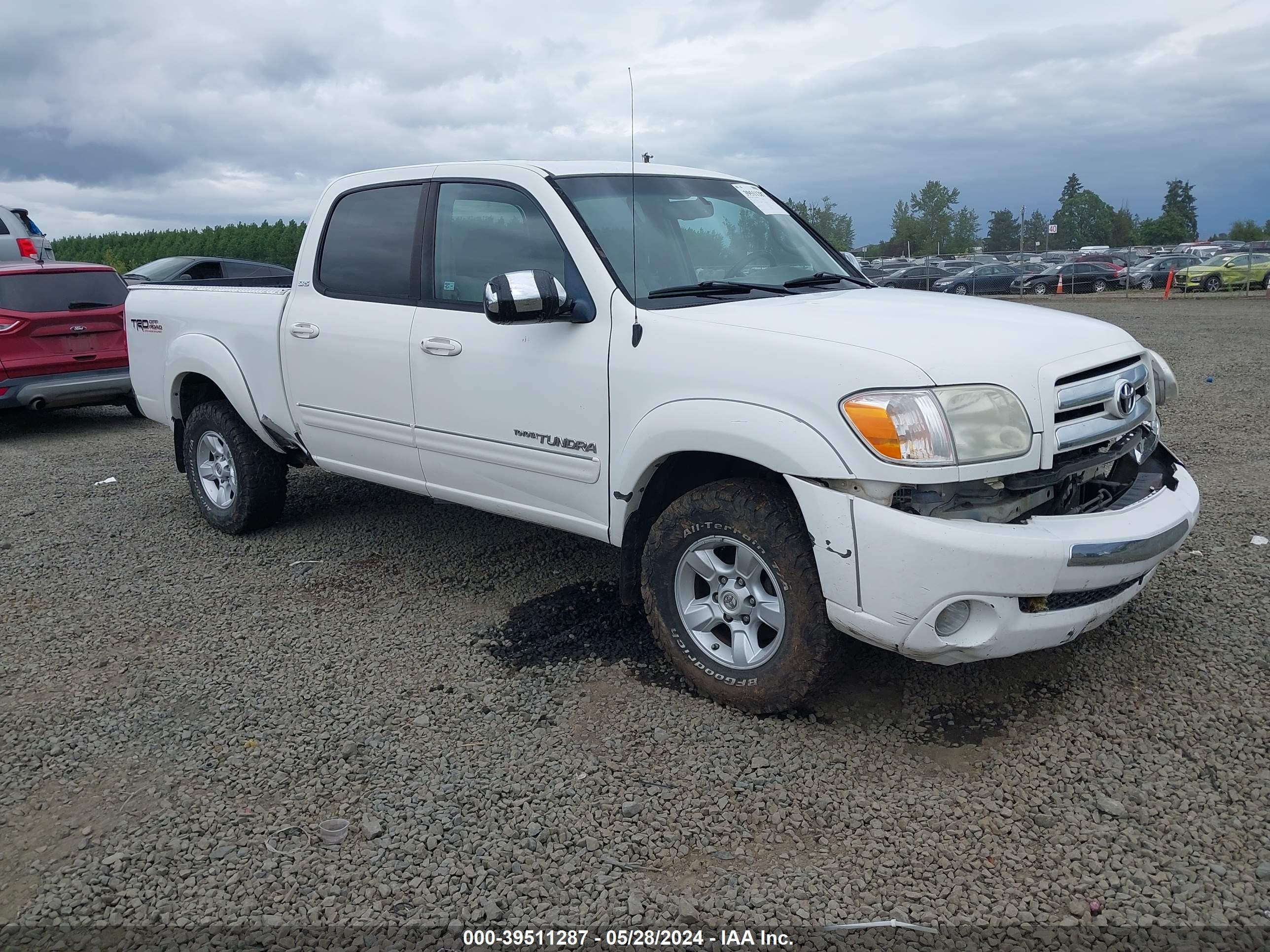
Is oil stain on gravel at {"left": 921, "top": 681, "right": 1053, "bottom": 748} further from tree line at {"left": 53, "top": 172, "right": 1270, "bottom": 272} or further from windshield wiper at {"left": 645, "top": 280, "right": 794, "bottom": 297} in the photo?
tree line at {"left": 53, "top": 172, "right": 1270, "bottom": 272}

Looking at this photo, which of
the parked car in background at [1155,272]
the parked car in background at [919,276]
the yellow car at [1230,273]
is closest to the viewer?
the yellow car at [1230,273]

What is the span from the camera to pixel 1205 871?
8.72 ft

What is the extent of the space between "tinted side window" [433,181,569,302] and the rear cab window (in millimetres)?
6767

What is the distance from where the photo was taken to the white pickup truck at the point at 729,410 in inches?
120

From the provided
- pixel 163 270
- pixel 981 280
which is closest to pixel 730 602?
pixel 163 270

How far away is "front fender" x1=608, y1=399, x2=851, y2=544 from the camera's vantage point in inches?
123

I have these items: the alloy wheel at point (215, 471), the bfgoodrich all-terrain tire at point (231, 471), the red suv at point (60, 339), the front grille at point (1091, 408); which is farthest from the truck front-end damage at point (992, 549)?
the red suv at point (60, 339)

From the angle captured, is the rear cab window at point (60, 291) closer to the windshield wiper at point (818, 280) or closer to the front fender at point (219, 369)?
the front fender at point (219, 369)

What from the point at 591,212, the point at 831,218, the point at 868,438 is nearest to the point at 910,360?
the point at 868,438

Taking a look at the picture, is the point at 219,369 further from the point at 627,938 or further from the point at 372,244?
the point at 627,938

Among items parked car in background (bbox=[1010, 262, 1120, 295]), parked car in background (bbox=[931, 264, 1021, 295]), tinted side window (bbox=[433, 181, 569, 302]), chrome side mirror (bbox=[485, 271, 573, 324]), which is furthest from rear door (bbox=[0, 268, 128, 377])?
parked car in background (bbox=[1010, 262, 1120, 295])

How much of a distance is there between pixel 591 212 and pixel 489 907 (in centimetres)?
264

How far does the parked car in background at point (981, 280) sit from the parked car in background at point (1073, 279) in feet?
1.88

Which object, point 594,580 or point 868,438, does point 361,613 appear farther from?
point 868,438
